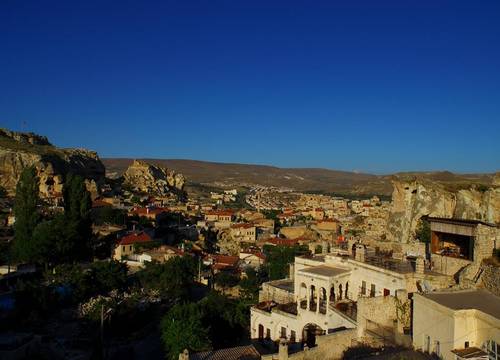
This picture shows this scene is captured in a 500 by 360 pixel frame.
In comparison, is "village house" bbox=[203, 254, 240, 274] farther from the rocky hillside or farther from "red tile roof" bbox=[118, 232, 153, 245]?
the rocky hillside

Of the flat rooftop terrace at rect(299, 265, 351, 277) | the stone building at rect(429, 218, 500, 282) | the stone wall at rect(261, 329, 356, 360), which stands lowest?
the stone wall at rect(261, 329, 356, 360)

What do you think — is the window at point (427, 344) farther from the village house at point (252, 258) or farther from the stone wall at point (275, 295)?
the village house at point (252, 258)

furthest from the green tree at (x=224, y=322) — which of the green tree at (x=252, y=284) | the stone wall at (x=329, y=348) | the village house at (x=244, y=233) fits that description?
the village house at (x=244, y=233)

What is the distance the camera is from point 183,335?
19.5 metres

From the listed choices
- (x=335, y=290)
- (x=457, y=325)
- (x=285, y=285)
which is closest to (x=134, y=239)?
(x=285, y=285)

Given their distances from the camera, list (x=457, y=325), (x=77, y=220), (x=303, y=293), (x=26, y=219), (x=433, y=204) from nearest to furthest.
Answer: (x=457, y=325) → (x=303, y=293) → (x=433, y=204) → (x=26, y=219) → (x=77, y=220)

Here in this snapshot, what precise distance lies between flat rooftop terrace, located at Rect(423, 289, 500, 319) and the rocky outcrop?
7678cm

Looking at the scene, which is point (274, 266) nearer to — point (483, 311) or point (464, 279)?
point (464, 279)

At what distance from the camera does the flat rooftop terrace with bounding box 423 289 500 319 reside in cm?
1181

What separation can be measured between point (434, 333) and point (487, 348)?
4.59 feet

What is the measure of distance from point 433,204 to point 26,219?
28.2 m

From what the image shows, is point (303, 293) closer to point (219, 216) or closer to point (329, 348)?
point (329, 348)

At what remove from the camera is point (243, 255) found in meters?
45.0

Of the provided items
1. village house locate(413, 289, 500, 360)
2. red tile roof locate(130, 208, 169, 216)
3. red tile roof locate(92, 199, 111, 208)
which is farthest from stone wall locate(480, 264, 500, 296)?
red tile roof locate(92, 199, 111, 208)
